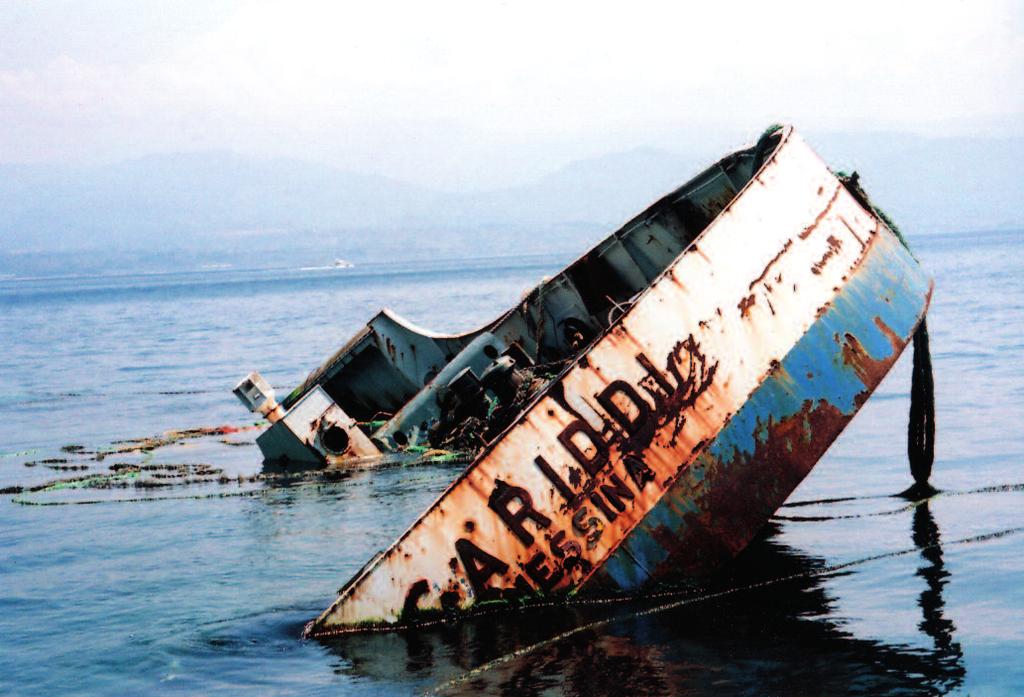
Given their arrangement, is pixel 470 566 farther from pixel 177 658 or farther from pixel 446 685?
pixel 177 658

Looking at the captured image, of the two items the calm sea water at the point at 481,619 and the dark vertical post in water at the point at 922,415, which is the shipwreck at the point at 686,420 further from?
the dark vertical post in water at the point at 922,415

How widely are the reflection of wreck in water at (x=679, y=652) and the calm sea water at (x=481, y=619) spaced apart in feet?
0.05

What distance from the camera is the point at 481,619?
6.81 metres

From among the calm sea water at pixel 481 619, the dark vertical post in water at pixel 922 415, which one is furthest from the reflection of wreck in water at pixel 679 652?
the dark vertical post in water at pixel 922 415

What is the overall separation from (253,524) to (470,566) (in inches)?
→ 174

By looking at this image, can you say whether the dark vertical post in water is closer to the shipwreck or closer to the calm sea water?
the calm sea water

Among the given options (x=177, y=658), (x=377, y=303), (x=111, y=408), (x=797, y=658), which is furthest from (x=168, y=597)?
(x=377, y=303)

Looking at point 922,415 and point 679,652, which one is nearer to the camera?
point 679,652

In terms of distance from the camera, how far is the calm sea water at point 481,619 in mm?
6262

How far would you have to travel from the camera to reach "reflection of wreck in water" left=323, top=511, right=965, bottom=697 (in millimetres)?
5965

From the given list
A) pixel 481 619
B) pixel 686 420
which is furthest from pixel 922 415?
pixel 481 619

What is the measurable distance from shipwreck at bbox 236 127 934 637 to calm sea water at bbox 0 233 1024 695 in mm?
294

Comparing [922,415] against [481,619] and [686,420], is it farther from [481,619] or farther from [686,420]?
[481,619]

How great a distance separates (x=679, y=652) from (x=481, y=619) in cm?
111
